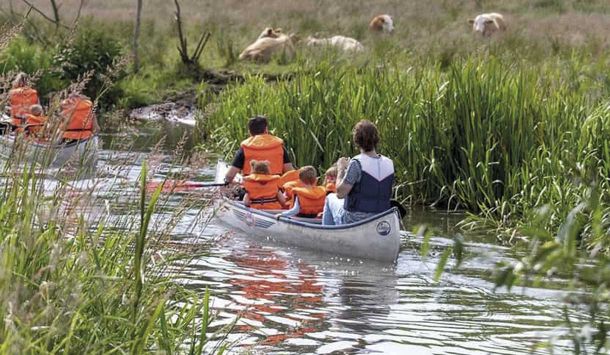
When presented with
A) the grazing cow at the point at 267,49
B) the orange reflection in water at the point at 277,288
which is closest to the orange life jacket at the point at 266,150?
the orange reflection in water at the point at 277,288

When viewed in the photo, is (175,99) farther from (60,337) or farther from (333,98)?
(60,337)

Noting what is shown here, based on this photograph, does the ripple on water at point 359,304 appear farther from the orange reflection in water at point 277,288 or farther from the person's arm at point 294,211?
the person's arm at point 294,211

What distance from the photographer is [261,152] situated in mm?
14742

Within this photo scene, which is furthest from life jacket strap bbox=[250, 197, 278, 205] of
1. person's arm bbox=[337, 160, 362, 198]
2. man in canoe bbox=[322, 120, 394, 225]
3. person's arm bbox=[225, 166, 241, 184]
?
person's arm bbox=[337, 160, 362, 198]

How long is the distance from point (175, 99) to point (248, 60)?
12.1 ft

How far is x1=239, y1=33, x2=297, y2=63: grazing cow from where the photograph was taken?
30855 mm

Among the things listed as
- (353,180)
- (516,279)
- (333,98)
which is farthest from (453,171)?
(516,279)

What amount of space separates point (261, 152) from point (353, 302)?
4.63m

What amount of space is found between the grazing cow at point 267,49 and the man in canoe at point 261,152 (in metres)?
15.8

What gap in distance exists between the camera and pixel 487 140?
1482cm

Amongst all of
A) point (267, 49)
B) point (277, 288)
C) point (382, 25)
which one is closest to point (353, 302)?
point (277, 288)

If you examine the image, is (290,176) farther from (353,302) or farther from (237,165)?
(353,302)

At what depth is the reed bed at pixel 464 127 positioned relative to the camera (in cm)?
1389

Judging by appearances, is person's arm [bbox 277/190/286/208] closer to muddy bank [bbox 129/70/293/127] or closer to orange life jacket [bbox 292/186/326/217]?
orange life jacket [bbox 292/186/326/217]
